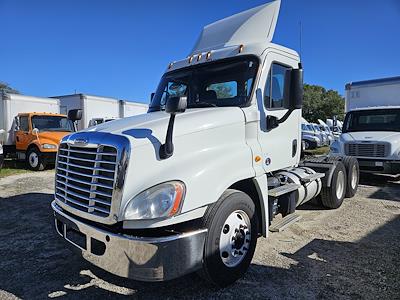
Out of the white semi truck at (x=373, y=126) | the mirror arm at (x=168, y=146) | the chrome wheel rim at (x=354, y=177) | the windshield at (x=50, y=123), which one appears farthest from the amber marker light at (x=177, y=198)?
the windshield at (x=50, y=123)

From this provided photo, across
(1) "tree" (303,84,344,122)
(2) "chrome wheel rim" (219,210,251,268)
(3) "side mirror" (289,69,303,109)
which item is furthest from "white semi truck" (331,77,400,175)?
(1) "tree" (303,84,344,122)

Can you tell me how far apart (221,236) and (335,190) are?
415cm

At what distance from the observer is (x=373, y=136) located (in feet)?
30.0

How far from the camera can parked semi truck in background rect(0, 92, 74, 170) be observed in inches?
498

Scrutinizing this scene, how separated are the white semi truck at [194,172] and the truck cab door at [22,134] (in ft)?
35.7

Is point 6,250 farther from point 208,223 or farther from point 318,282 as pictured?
point 318,282

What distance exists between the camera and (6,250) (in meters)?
4.52

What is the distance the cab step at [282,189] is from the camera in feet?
13.3

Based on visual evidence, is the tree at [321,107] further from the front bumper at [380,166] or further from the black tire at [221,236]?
the black tire at [221,236]

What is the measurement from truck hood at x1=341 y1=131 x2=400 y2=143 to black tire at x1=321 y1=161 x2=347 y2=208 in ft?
8.77

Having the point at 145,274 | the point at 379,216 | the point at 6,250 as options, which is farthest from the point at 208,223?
the point at 379,216

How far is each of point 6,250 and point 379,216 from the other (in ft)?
20.9

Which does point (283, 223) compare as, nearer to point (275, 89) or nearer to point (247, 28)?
point (275, 89)

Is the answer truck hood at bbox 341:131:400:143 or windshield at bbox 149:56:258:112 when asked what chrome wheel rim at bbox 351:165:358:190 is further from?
windshield at bbox 149:56:258:112
